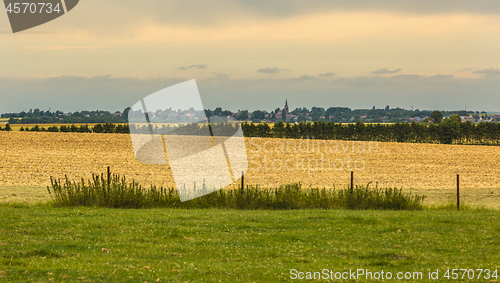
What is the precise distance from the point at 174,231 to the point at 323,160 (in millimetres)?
43953

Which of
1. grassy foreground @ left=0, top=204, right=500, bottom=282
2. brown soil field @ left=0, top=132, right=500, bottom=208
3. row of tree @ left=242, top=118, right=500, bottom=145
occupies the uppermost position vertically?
row of tree @ left=242, top=118, right=500, bottom=145

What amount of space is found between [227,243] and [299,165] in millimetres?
40834

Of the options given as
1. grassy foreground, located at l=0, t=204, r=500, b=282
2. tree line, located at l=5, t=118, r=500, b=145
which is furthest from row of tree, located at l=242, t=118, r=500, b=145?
grassy foreground, located at l=0, t=204, r=500, b=282

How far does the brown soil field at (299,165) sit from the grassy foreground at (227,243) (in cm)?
817

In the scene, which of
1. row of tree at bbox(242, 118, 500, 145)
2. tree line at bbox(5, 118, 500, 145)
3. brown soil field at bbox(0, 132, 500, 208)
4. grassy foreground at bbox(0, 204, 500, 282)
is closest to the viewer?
grassy foreground at bbox(0, 204, 500, 282)

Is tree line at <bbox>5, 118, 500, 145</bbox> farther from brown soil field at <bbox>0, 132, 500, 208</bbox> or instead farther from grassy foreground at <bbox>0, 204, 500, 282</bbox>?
grassy foreground at <bbox>0, 204, 500, 282</bbox>

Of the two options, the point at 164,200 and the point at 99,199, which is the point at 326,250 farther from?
the point at 99,199

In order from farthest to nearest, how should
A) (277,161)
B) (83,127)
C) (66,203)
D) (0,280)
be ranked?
(83,127)
(277,161)
(66,203)
(0,280)

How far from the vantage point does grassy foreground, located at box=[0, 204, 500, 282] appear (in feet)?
25.6

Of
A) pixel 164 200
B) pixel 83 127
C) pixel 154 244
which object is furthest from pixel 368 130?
pixel 154 244

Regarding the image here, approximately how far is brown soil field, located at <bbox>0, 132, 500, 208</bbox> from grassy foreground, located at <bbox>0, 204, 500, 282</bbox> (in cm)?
817

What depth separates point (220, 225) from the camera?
1245 cm

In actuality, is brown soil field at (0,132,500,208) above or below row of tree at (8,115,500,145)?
below

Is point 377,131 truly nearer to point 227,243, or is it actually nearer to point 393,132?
point 393,132
